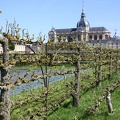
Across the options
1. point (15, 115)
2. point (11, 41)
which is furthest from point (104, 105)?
point (11, 41)

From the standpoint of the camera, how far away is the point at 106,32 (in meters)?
138

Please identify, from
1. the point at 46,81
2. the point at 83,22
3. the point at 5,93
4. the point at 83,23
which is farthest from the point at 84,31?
the point at 5,93

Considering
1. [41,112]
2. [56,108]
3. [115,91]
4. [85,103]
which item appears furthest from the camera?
[115,91]

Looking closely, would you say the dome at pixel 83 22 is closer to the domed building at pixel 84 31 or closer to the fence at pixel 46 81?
the domed building at pixel 84 31

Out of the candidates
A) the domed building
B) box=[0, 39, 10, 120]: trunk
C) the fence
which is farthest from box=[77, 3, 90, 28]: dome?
box=[0, 39, 10, 120]: trunk

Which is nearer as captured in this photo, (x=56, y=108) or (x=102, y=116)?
(x=102, y=116)

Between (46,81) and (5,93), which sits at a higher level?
(5,93)

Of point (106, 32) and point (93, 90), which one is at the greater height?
point (106, 32)

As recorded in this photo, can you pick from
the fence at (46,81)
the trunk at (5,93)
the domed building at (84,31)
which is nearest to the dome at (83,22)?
the domed building at (84,31)

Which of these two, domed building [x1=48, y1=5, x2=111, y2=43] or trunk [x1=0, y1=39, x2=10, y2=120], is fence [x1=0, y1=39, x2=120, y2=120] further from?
domed building [x1=48, y1=5, x2=111, y2=43]

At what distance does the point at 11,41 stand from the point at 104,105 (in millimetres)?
4303

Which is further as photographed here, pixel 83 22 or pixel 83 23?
pixel 83 23

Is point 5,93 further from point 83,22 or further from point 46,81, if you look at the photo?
point 83,22

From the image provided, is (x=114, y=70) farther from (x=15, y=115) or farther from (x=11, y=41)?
(x=11, y=41)
